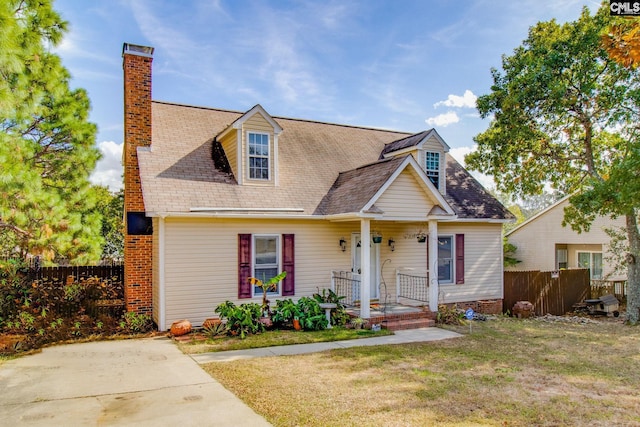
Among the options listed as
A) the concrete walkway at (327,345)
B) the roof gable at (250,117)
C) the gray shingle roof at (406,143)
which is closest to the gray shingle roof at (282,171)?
the gray shingle roof at (406,143)

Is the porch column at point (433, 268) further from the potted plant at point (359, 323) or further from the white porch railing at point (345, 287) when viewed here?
the potted plant at point (359, 323)

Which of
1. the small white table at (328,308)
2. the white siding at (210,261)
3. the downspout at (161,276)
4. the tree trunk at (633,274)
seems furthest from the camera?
the tree trunk at (633,274)

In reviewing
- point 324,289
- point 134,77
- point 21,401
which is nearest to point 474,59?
point 324,289

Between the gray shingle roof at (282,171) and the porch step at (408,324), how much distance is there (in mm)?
3273

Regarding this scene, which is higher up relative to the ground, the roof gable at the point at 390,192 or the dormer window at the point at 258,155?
the dormer window at the point at 258,155

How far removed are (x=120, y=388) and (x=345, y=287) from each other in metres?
7.29

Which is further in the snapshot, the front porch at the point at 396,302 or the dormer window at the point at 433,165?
the dormer window at the point at 433,165

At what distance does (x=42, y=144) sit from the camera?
1673 cm

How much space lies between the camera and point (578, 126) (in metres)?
16.0

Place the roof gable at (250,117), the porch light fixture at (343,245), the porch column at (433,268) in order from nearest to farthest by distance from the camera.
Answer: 1. the roof gable at (250,117)
2. the porch column at (433,268)
3. the porch light fixture at (343,245)

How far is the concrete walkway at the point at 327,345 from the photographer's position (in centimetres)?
877

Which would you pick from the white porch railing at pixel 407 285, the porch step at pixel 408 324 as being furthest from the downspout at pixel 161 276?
the porch step at pixel 408 324

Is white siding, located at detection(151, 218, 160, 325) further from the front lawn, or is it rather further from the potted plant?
the potted plant

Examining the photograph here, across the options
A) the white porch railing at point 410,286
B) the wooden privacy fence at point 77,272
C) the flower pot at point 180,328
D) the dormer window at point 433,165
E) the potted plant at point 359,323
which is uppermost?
the dormer window at point 433,165
